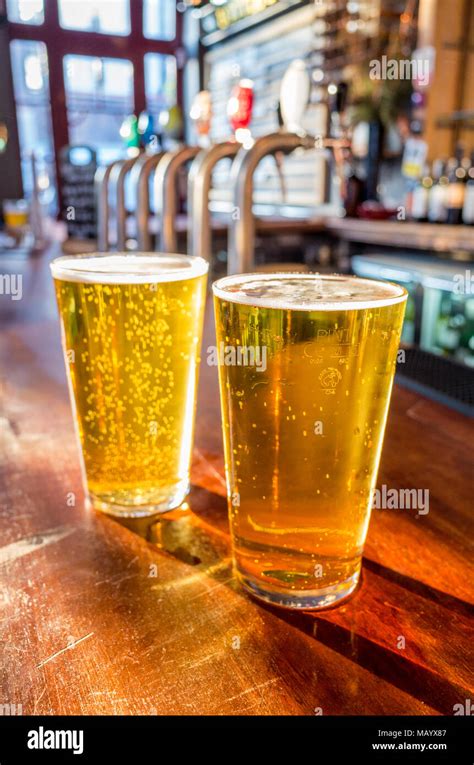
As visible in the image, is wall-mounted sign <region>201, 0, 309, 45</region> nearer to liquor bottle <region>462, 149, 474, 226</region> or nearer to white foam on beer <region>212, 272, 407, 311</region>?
liquor bottle <region>462, 149, 474, 226</region>

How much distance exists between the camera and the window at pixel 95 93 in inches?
425

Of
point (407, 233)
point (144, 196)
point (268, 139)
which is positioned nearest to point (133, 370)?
point (268, 139)

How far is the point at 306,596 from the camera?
0.54 metres

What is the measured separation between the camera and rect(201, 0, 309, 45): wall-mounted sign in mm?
7646

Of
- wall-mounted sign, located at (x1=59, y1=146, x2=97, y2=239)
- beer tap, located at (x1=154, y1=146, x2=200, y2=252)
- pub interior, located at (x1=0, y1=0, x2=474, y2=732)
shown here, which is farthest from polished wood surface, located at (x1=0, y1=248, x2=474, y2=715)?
wall-mounted sign, located at (x1=59, y1=146, x2=97, y2=239)

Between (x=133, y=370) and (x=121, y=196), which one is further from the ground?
(x=121, y=196)

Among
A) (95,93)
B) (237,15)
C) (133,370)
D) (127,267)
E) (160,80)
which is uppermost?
(237,15)

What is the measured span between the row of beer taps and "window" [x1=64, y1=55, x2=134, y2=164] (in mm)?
8927

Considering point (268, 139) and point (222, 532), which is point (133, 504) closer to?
point (222, 532)

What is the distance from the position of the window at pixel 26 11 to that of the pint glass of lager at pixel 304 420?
11715 millimetres

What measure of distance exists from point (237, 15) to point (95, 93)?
142 inches

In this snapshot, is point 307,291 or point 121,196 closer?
point 307,291

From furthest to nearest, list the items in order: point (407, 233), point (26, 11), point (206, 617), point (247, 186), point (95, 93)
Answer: point (95, 93)
point (26, 11)
point (407, 233)
point (247, 186)
point (206, 617)

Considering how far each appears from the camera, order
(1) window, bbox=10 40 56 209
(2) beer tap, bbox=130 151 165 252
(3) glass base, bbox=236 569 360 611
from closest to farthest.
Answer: (3) glass base, bbox=236 569 360 611, (2) beer tap, bbox=130 151 165 252, (1) window, bbox=10 40 56 209
